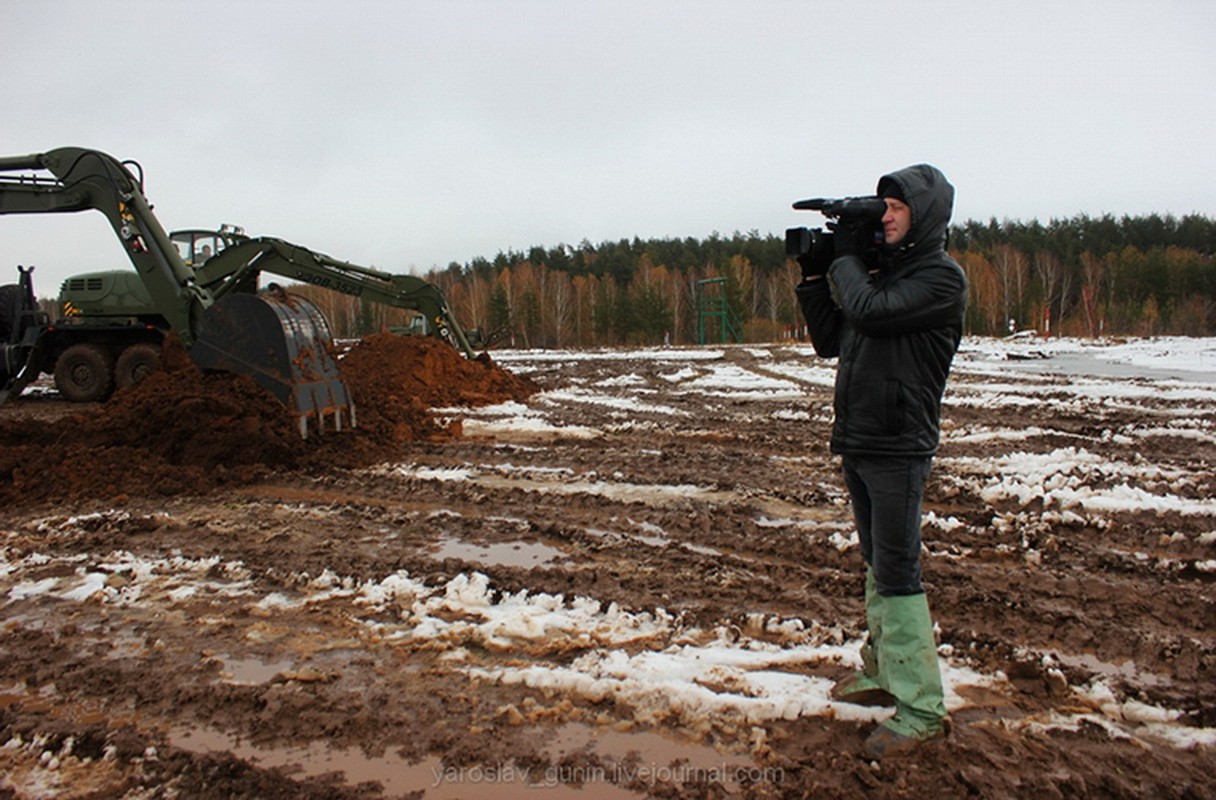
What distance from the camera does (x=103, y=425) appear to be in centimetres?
790

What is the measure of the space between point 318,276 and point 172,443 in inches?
278

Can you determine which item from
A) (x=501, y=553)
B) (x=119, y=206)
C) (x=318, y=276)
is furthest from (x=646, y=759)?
(x=318, y=276)

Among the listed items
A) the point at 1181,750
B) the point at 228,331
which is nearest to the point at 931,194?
the point at 1181,750

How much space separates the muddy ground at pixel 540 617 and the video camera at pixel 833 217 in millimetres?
1753

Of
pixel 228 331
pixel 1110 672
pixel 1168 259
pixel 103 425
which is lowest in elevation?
pixel 1110 672

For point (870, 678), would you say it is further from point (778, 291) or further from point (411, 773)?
point (778, 291)

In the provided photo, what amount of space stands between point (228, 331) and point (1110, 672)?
7.91m

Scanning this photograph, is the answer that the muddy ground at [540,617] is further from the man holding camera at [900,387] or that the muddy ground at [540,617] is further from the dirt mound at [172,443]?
the man holding camera at [900,387]

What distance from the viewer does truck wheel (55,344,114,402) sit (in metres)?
14.9

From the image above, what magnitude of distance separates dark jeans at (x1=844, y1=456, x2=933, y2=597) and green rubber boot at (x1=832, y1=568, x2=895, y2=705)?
→ 0.46 ft

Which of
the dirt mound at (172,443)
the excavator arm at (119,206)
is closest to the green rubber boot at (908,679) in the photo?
the dirt mound at (172,443)

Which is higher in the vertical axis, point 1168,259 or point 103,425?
point 1168,259

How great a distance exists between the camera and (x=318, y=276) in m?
14.1

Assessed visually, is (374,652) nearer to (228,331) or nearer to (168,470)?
(168,470)
